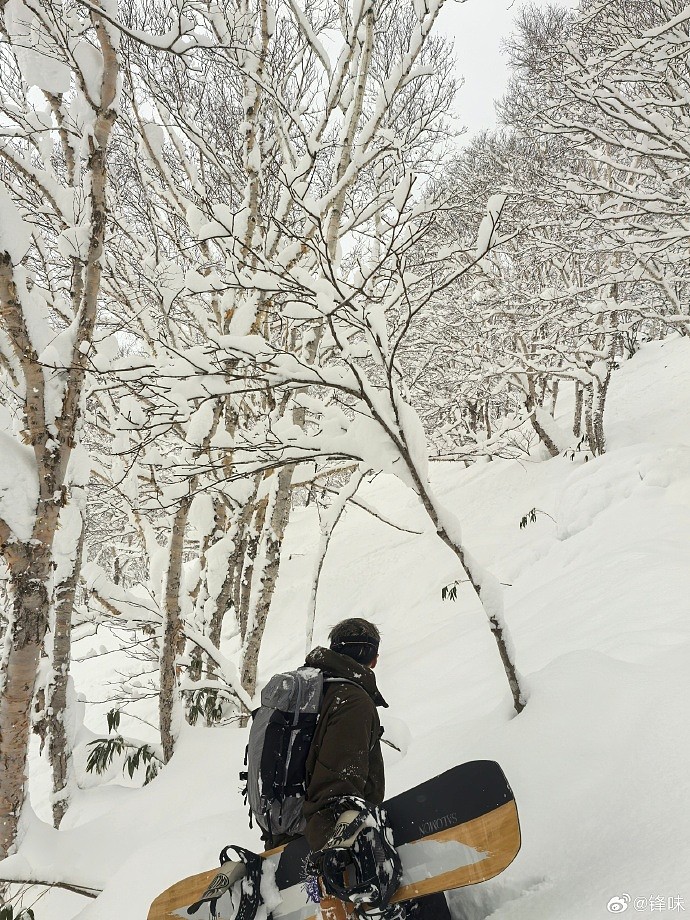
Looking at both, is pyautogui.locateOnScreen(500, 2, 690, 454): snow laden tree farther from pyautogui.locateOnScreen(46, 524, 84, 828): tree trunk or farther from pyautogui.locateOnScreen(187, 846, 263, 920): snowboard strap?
pyautogui.locateOnScreen(46, 524, 84, 828): tree trunk

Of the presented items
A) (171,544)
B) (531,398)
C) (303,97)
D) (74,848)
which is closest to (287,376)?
(171,544)

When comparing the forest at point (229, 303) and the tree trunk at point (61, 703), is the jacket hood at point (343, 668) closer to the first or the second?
the forest at point (229, 303)

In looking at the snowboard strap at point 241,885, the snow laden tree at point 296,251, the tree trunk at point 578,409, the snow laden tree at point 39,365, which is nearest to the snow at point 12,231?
the snow laden tree at point 39,365

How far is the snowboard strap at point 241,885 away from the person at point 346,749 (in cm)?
30

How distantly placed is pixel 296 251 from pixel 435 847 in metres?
3.93

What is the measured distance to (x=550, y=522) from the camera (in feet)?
25.4

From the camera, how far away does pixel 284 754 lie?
1.73 meters

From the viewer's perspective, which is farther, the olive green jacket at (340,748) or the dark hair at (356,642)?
the dark hair at (356,642)

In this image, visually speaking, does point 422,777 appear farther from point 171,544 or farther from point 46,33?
point 46,33

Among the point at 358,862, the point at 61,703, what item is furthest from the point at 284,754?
the point at 61,703

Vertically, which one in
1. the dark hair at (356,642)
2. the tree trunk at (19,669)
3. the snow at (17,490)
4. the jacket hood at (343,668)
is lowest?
the jacket hood at (343,668)

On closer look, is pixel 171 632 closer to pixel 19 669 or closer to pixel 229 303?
pixel 19 669

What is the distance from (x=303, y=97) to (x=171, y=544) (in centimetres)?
476

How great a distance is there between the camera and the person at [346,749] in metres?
1.54
